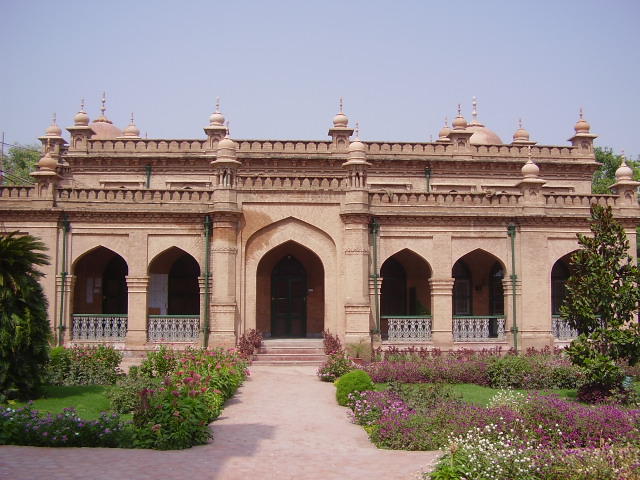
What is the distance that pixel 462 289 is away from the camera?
978 inches

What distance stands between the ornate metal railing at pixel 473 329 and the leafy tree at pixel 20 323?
40.2ft

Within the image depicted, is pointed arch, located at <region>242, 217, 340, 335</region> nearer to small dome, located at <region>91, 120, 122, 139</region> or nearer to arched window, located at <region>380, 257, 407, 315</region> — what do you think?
arched window, located at <region>380, 257, 407, 315</region>

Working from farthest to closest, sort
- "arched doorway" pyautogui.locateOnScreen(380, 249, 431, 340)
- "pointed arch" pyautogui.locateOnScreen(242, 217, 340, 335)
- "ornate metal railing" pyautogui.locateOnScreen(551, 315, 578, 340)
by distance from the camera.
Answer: "arched doorway" pyautogui.locateOnScreen(380, 249, 431, 340), "ornate metal railing" pyautogui.locateOnScreen(551, 315, 578, 340), "pointed arch" pyautogui.locateOnScreen(242, 217, 340, 335)

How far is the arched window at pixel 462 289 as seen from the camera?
24.8 meters

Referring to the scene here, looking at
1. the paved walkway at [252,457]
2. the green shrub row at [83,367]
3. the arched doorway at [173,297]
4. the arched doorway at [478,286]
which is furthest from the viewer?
the arched doorway at [478,286]

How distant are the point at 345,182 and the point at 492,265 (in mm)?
6570

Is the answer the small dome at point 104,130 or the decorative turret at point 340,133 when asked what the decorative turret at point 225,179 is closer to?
the decorative turret at point 340,133

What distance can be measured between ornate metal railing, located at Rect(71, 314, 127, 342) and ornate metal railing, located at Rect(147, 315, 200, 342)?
36.1 inches

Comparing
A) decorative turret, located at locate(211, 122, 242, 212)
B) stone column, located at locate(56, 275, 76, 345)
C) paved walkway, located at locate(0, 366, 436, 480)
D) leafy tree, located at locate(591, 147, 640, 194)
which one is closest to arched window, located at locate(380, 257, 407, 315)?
decorative turret, located at locate(211, 122, 242, 212)

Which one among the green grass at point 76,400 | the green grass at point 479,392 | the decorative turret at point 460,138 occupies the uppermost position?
the decorative turret at point 460,138

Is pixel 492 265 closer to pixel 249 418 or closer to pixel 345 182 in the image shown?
pixel 345 182

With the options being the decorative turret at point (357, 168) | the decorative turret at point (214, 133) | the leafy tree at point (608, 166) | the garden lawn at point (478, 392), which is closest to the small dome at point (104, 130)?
the decorative turret at point (214, 133)

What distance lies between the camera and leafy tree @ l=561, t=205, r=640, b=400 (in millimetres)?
14602

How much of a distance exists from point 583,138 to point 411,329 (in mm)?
11345
